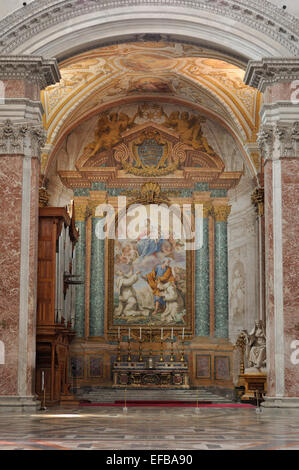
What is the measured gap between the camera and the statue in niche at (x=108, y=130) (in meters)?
20.8

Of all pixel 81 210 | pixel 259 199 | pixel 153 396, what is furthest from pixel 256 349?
pixel 81 210

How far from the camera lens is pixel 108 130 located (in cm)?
2083

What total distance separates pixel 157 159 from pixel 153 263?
292 cm

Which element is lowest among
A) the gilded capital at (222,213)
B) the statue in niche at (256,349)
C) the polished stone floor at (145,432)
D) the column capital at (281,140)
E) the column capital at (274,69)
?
the polished stone floor at (145,432)

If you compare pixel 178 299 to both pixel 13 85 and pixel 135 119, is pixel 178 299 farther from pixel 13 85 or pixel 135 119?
pixel 13 85

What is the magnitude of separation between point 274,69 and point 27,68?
449 centimetres

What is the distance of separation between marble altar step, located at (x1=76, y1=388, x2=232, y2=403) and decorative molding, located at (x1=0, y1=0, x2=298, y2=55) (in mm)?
8366

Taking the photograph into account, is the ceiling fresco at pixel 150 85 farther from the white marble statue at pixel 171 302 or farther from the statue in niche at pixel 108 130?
the white marble statue at pixel 171 302

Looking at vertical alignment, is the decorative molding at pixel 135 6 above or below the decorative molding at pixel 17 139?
above

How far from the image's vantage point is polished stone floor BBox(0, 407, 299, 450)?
22.4ft

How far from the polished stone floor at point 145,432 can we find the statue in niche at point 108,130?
9918 millimetres

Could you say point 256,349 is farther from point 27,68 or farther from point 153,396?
point 27,68

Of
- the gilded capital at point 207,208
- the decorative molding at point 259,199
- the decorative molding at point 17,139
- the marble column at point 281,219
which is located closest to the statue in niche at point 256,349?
the marble column at point 281,219

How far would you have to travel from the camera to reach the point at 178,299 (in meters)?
20.0
